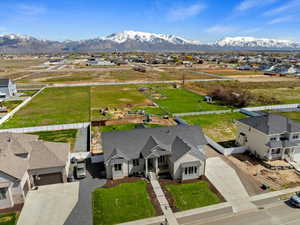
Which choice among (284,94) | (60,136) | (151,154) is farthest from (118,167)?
(284,94)

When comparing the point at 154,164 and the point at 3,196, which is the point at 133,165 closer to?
the point at 154,164

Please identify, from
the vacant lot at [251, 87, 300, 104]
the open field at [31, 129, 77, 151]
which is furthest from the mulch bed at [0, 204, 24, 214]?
the vacant lot at [251, 87, 300, 104]

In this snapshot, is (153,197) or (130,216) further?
(153,197)

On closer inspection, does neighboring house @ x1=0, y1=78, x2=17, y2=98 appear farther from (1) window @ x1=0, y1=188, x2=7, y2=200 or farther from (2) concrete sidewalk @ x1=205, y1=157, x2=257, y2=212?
(2) concrete sidewalk @ x1=205, y1=157, x2=257, y2=212

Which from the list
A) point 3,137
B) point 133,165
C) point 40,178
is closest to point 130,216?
point 133,165

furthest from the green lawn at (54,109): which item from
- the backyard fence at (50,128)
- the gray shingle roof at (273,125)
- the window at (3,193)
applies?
the gray shingle roof at (273,125)

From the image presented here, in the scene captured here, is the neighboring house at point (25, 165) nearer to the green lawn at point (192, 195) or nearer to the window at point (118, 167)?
the window at point (118, 167)
